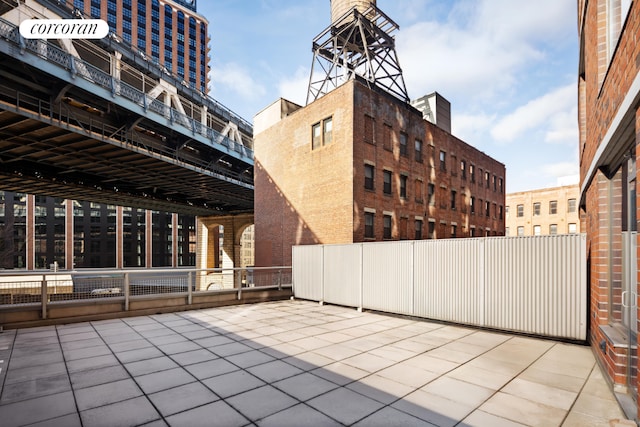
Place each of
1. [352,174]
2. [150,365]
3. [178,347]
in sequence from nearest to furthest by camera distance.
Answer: [150,365], [178,347], [352,174]

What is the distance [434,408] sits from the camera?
4.78 meters

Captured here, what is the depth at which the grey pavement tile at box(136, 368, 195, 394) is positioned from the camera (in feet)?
18.1

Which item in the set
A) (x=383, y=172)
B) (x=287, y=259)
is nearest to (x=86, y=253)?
(x=287, y=259)

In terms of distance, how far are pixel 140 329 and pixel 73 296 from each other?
293 centimetres

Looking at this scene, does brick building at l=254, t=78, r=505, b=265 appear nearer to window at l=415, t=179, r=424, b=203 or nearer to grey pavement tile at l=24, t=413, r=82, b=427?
window at l=415, t=179, r=424, b=203

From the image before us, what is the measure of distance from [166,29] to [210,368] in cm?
10708

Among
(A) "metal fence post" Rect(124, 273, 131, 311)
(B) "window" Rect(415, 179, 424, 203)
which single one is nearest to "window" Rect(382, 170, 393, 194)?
(B) "window" Rect(415, 179, 424, 203)

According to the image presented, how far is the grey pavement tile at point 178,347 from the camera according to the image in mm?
7547

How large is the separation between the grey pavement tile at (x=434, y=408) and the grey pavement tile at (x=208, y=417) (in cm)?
221

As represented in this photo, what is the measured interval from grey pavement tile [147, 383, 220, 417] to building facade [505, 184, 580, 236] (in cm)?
5706

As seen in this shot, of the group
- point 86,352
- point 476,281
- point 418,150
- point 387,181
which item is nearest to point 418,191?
point 418,150

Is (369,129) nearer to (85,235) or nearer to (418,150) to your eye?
(418,150)

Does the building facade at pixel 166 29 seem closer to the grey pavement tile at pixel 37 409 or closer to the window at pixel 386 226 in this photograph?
the window at pixel 386 226

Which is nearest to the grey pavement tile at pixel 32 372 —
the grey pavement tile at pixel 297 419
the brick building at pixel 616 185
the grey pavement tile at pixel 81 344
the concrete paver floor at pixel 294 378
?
the concrete paver floor at pixel 294 378
